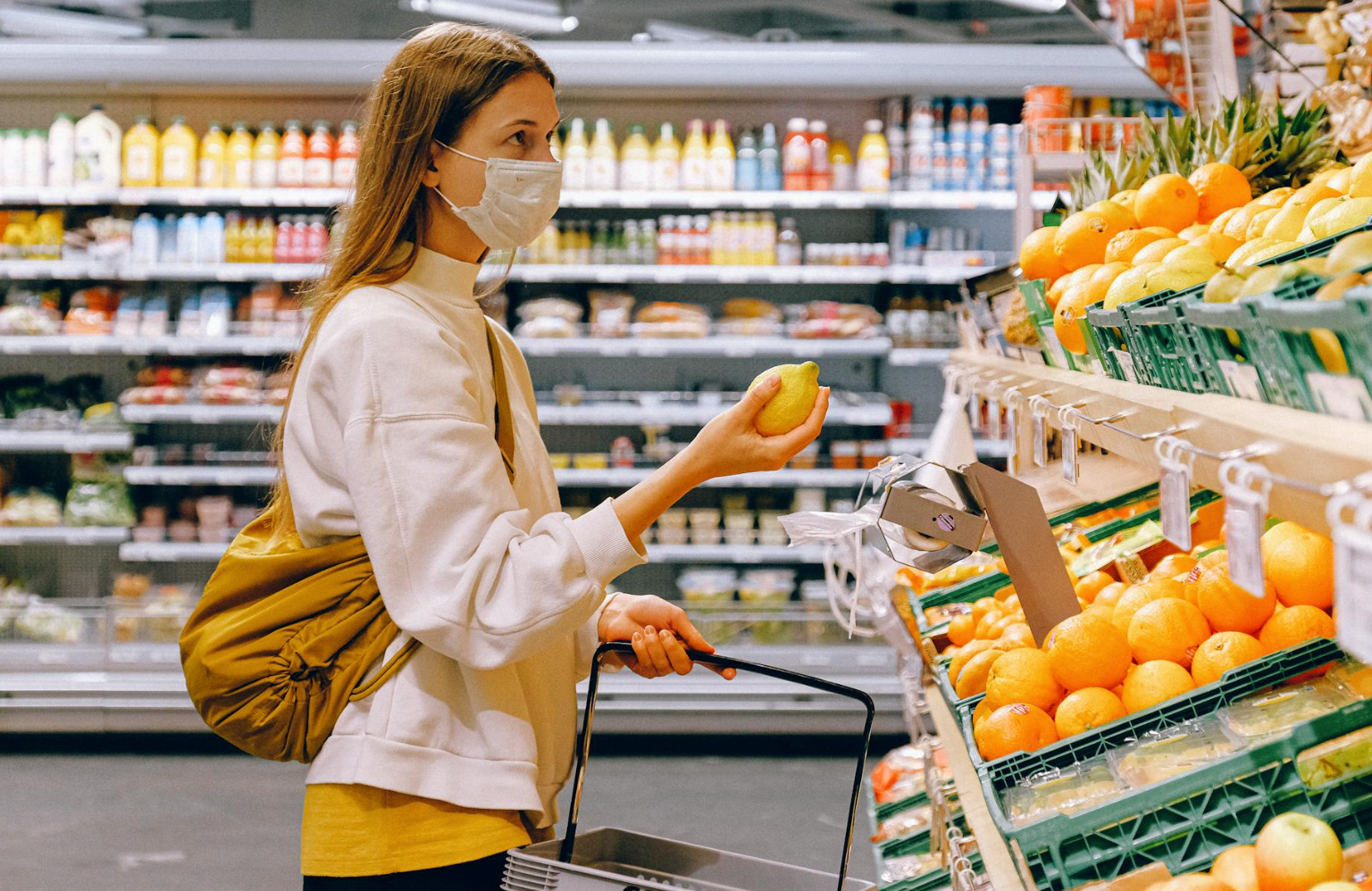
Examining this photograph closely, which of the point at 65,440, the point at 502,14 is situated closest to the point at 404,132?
the point at 65,440

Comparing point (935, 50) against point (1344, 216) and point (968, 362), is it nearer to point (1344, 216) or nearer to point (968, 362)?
point (968, 362)

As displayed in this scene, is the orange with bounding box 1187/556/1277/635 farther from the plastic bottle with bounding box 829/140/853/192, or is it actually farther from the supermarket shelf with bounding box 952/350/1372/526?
the plastic bottle with bounding box 829/140/853/192

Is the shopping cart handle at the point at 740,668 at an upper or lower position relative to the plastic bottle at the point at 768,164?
lower

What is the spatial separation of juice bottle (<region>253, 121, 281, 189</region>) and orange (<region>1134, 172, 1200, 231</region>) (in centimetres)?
388

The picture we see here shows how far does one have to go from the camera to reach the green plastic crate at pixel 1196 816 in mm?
1032

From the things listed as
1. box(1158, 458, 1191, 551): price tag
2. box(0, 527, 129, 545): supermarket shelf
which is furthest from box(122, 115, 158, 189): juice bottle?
box(1158, 458, 1191, 551): price tag

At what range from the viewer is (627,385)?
5254 mm

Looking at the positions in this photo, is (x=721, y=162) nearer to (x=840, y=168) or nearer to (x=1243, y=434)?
(x=840, y=168)

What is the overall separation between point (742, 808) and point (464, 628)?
2915 mm

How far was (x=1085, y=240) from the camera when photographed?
71.0 inches

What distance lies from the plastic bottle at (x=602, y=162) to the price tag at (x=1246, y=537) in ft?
13.9

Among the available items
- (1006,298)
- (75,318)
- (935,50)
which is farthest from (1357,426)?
(75,318)

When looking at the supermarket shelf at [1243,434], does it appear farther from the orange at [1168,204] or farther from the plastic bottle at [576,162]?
the plastic bottle at [576,162]

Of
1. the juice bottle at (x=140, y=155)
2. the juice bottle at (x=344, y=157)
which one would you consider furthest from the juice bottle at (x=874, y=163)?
the juice bottle at (x=140, y=155)
